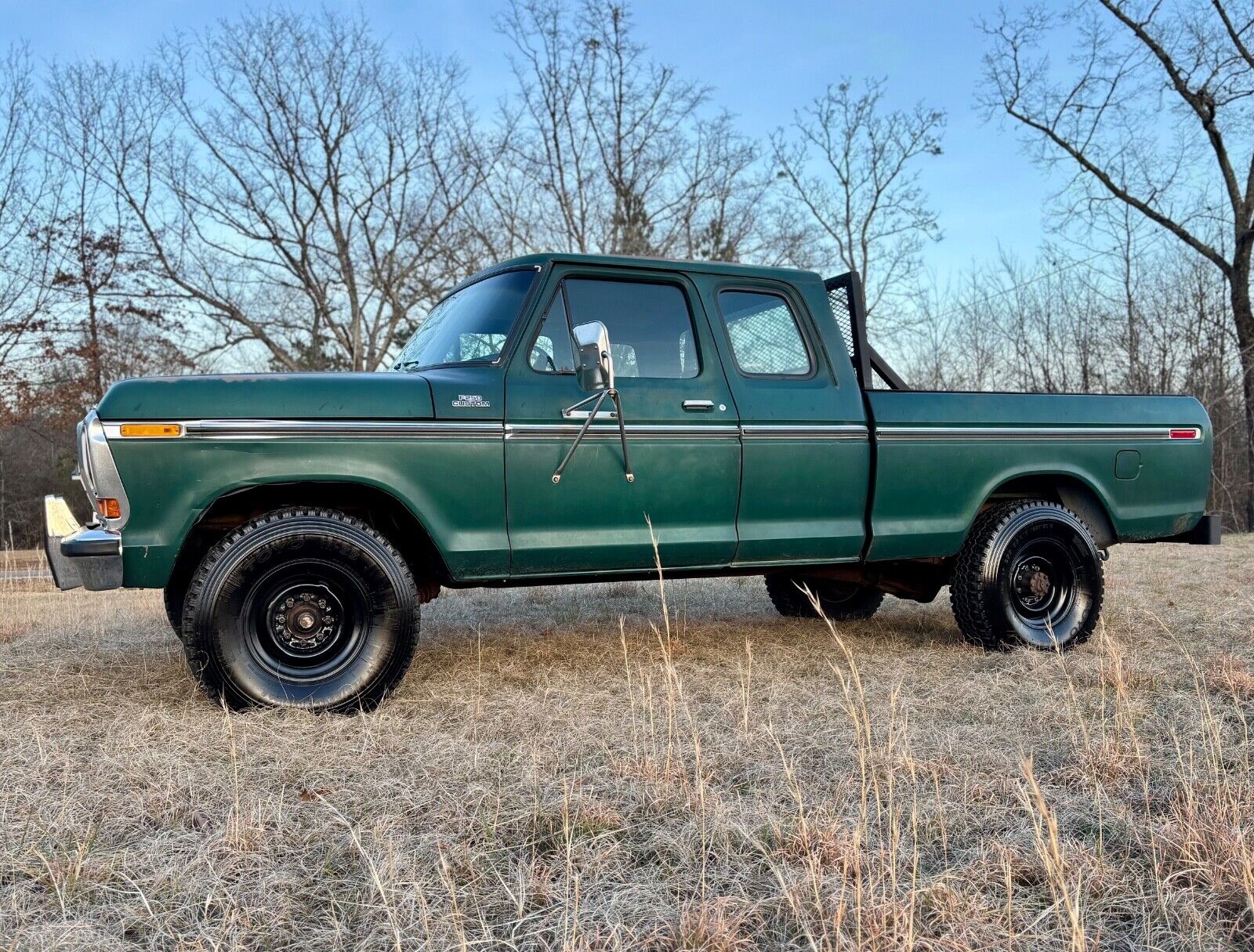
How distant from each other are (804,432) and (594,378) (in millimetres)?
1280

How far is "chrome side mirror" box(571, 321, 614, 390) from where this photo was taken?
377 centimetres

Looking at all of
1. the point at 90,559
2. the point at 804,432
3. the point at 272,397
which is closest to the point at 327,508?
the point at 272,397

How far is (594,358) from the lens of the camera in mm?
3916

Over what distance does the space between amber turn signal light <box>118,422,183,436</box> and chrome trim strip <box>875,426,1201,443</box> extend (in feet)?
10.8

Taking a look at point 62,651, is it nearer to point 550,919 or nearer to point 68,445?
point 550,919

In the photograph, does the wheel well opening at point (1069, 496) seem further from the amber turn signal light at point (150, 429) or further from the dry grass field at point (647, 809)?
the amber turn signal light at point (150, 429)

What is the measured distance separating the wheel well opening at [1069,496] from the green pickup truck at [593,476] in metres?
0.01

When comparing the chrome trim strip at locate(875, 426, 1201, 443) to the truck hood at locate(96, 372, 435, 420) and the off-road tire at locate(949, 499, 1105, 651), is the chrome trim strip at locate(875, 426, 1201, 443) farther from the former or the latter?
the truck hood at locate(96, 372, 435, 420)

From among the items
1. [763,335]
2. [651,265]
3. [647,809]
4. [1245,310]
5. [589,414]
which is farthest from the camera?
[1245,310]

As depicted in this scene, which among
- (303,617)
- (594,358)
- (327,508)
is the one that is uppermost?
(594,358)

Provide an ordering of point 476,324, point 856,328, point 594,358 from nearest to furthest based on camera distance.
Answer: point 594,358 → point 476,324 → point 856,328

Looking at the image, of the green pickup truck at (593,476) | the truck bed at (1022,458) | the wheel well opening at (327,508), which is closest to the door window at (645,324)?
the green pickup truck at (593,476)

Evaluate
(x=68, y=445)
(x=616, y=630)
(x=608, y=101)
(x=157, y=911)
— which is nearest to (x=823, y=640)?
(x=616, y=630)

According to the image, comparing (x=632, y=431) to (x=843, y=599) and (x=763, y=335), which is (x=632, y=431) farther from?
(x=843, y=599)
